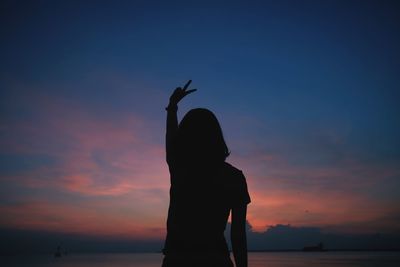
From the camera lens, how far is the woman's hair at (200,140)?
90.3 inches

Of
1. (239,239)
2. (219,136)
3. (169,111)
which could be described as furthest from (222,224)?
(169,111)

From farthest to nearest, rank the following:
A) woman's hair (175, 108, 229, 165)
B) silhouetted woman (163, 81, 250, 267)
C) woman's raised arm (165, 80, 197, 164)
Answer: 1. woman's raised arm (165, 80, 197, 164)
2. woman's hair (175, 108, 229, 165)
3. silhouetted woman (163, 81, 250, 267)

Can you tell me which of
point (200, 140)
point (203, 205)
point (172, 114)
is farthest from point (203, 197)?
point (172, 114)

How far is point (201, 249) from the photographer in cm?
218

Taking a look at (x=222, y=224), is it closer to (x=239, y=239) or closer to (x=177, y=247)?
(x=239, y=239)

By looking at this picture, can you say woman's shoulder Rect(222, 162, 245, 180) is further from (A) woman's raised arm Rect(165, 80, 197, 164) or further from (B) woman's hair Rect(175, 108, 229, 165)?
(A) woman's raised arm Rect(165, 80, 197, 164)

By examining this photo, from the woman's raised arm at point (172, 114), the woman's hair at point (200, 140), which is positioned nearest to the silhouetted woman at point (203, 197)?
the woman's hair at point (200, 140)

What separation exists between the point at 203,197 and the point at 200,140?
14.2 inches

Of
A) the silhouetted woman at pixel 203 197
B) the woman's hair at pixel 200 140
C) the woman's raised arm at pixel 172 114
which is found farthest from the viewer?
the woman's raised arm at pixel 172 114

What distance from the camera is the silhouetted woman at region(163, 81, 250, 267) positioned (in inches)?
86.1

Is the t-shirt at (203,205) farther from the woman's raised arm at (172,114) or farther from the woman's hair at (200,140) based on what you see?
the woman's raised arm at (172,114)

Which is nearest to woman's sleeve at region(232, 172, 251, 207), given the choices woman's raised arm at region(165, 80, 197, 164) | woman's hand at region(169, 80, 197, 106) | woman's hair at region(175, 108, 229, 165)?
woman's hair at region(175, 108, 229, 165)

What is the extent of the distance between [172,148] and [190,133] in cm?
17

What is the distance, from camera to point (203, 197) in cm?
226
